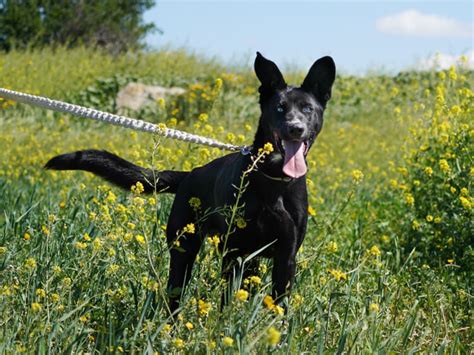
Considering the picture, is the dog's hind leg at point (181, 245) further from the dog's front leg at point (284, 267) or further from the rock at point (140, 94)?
the rock at point (140, 94)

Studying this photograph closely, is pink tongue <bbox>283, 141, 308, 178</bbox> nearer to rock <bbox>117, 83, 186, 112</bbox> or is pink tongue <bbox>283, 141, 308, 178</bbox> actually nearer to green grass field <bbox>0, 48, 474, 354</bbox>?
green grass field <bbox>0, 48, 474, 354</bbox>

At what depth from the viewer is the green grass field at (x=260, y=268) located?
3082 millimetres

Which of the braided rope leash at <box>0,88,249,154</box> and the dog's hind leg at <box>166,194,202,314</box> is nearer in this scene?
the dog's hind leg at <box>166,194,202,314</box>

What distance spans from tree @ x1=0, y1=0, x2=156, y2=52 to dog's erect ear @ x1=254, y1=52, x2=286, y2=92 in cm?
1834

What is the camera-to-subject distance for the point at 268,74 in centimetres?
392

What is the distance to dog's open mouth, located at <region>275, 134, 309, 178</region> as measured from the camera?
3.68m

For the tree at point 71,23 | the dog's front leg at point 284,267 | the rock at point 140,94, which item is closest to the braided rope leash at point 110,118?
the dog's front leg at point 284,267

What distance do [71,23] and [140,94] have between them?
921 cm

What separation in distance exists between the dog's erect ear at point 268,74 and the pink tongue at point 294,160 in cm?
35

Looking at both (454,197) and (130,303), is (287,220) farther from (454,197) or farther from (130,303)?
(454,197)

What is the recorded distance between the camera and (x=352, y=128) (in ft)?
46.2

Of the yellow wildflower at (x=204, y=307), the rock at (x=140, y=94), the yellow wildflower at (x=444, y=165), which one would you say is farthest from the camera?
the rock at (x=140, y=94)

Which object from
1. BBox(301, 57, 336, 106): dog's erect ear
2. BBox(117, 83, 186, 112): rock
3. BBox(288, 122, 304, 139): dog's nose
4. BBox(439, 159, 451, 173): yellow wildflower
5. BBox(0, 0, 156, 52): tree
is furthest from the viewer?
BBox(0, 0, 156, 52): tree

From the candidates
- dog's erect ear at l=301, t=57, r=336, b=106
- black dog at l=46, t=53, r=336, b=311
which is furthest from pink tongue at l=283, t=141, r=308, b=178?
dog's erect ear at l=301, t=57, r=336, b=106
